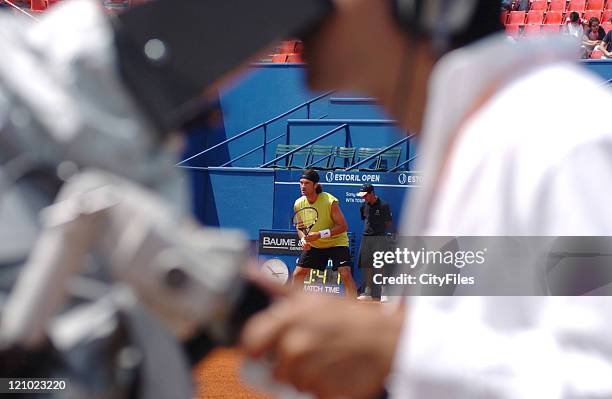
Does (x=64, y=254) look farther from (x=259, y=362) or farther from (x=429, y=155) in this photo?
(x=429, y=155)

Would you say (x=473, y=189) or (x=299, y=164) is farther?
(x=299, y=164)

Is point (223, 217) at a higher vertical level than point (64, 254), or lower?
lower

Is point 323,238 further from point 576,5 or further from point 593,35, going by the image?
point 576,5

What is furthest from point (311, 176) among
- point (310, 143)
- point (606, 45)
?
point (606, 45)

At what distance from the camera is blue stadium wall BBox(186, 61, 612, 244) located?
12766 mm

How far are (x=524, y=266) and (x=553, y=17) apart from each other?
1685 cm

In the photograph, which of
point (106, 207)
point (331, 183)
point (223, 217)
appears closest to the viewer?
point (106, 207)

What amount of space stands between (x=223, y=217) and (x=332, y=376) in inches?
505

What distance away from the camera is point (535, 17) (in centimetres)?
1717

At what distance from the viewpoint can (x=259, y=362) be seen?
0.77 metres

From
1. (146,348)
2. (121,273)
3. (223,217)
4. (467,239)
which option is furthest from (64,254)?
(223,217)

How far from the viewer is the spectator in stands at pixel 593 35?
14.6m

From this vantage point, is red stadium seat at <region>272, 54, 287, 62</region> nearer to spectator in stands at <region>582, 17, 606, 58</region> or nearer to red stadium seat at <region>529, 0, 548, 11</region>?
spectator in stands at <region>582, 17, 606, 58</region>

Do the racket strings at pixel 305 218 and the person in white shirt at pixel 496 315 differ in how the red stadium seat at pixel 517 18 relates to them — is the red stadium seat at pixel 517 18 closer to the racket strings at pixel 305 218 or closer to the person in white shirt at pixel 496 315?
the racket strings at pixel 305 218
